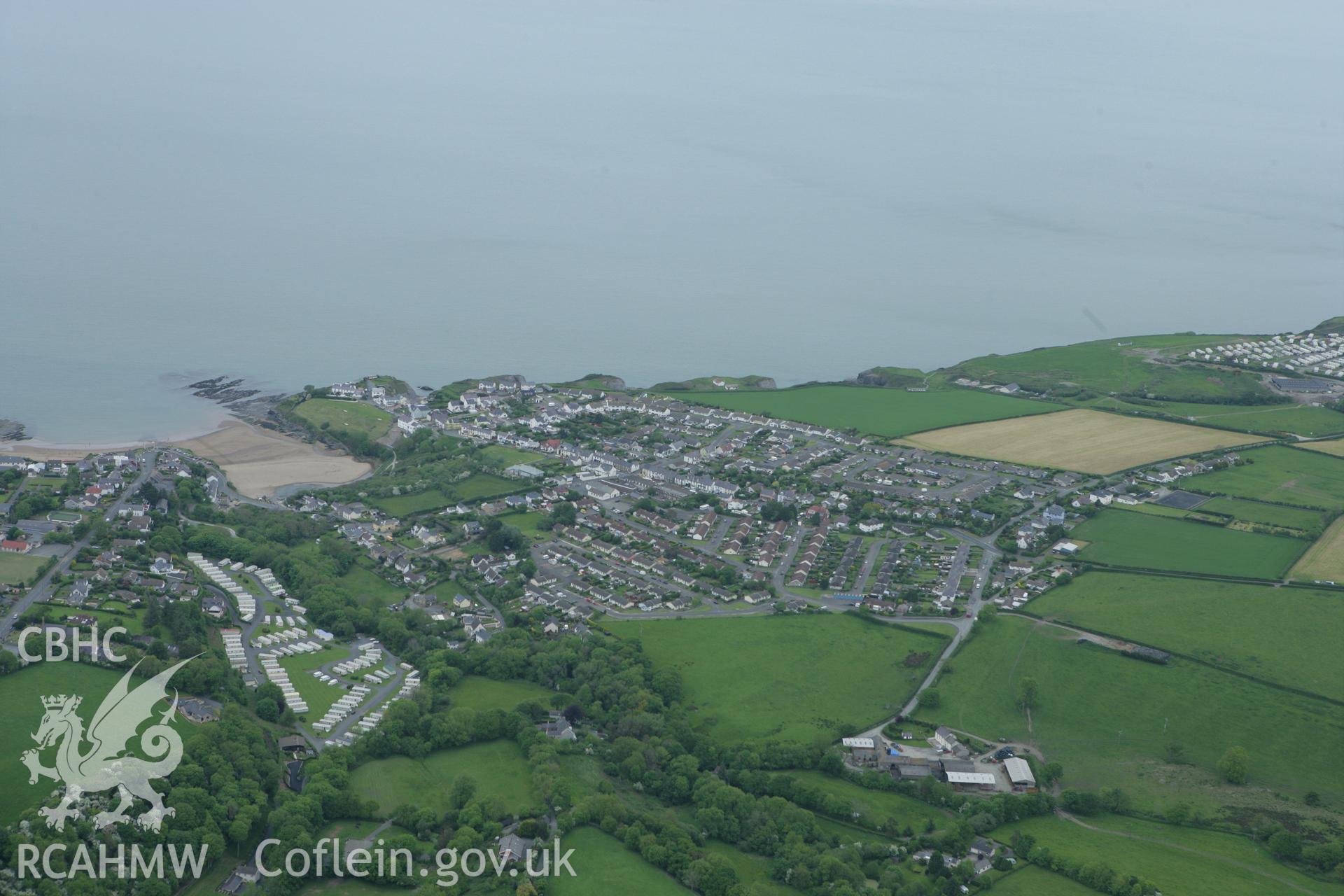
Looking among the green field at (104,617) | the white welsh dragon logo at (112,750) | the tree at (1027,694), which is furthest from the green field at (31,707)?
the tree at (1027,694)

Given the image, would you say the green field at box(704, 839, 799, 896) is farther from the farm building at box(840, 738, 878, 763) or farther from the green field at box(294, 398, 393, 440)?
the green field at box(294, 398, 393, 440)

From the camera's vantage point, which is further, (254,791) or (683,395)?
(683,395)

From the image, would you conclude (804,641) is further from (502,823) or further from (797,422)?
(797,422)

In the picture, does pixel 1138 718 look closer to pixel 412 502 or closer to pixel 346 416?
pixel 412 502

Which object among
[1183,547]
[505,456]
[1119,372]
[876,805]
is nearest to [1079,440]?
[1119,372]

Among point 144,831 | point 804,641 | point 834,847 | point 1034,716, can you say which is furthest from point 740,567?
point 144,831

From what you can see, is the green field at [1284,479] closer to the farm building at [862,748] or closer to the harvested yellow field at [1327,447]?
the harvested yellow field at [1327,447]

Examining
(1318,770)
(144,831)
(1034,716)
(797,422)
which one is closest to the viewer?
(144,831)
